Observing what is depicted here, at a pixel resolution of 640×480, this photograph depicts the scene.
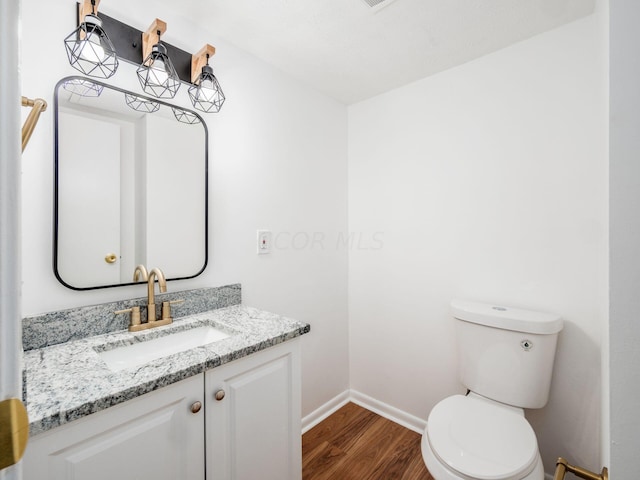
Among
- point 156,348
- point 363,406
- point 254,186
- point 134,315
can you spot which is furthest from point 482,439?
point 254,186

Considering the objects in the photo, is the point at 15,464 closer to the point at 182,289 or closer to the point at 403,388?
the point at 182,289

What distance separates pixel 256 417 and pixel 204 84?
4.65ft

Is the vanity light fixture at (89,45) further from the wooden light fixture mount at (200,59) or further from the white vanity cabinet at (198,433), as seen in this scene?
the white vanity cabinet at (198,433)

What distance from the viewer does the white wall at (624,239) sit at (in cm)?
47

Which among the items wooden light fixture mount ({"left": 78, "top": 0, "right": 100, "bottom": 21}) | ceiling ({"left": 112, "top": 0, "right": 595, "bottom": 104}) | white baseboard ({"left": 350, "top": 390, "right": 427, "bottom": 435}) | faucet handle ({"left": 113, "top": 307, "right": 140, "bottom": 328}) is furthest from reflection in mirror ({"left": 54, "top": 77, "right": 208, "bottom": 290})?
white baseboard ({"left": 350, "top": 390, "right": 427, "bottom": 435})

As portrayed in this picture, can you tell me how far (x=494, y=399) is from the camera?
4.80ft

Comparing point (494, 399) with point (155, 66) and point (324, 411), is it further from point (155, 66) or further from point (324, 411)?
point (155, 66)

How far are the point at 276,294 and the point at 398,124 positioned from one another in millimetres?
1373

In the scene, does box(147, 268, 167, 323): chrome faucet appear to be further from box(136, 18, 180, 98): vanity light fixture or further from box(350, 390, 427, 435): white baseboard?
box(350, 390, 427, 435): white baseboard

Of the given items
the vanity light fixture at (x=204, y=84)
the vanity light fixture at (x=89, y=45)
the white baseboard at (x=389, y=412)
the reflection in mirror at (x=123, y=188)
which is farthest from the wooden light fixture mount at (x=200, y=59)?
the white baseboard at (x=389, y=412)

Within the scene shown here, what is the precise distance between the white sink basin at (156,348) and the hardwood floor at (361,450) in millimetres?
971

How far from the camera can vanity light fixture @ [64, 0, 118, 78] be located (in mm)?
1035

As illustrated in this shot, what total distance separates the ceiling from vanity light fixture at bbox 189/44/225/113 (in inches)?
7.6

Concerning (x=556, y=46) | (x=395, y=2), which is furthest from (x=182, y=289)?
(x=556, y=46)
